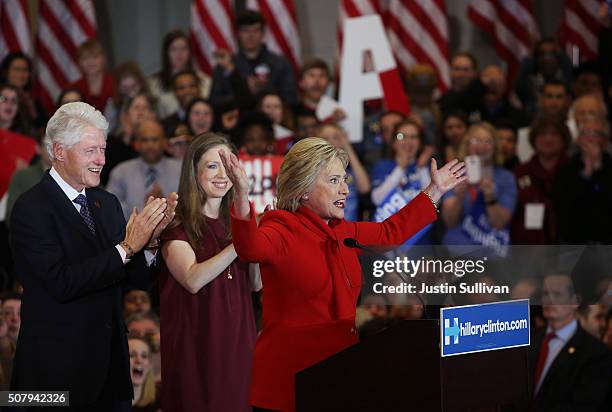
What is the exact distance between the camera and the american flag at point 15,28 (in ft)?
32.5

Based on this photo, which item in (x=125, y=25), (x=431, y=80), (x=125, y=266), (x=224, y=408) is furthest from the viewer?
(x=125, y=25)

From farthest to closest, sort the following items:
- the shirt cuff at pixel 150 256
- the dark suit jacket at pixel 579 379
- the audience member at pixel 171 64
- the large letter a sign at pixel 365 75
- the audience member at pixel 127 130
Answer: the audience member at pixel 171 64 → the large letter a sign at pixel 365 75 → the audience member at pixel 127 130 → the dark suit jacket at pixel 579 379 → the shirt cuff at pixel 150 256

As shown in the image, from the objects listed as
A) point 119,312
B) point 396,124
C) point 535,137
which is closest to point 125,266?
point 119,312

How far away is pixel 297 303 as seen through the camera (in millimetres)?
3840

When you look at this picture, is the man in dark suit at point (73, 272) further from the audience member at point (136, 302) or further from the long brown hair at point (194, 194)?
the audience member at point (136, 302)

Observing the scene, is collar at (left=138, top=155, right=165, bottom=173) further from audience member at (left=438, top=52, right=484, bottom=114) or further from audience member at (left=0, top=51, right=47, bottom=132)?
audience member at (left=438, top=52, right=484, bottom=114)

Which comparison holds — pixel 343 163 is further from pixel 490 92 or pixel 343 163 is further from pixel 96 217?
pixel 490 92

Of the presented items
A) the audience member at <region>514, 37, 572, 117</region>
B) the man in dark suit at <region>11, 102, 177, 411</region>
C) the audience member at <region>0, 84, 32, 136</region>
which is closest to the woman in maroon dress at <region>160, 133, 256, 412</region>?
the man in dark suit at <region>11, 102, 177, 411</region>

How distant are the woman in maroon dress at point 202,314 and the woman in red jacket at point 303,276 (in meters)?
0.64

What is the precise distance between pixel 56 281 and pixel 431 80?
5.07 m

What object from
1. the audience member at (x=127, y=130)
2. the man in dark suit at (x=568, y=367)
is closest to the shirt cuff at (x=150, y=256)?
the man in dark suit at (x=568, y=367)

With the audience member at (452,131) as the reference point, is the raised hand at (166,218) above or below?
below

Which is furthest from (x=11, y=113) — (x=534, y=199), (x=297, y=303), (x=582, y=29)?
(x=582, y=29)

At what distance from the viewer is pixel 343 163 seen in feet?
13.0
